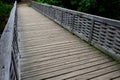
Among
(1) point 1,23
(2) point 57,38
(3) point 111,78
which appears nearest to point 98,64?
(3) point 111,78

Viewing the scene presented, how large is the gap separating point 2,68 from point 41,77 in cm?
186

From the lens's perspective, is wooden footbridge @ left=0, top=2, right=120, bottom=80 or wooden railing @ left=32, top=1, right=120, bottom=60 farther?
wooden railing @ left=32, top=1, right=120, bottom=60

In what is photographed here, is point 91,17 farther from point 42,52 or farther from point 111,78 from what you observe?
point 111,78

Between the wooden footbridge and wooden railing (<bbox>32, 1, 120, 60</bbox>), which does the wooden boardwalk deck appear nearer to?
the wooden footbridge

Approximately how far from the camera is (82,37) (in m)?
5.22

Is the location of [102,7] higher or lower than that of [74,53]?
higher

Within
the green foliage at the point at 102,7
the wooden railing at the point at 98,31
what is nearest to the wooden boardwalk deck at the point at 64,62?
the wooden railing at the point at 98,31

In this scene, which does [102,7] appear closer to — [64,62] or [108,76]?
[64,62]

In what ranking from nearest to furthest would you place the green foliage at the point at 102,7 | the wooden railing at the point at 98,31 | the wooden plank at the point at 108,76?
the wooden plank at the point at 108,76
the wooden railing at the point at 98,31
the green foliage at the point at 102,7

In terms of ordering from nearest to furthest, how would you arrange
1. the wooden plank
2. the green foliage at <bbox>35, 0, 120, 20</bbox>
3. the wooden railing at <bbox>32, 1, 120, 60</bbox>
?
the wooden plank
the wooden railing at <bbox>32, 1, 120, 60</bbox>
the green foliage at <bbox>35, 0, 120, 20</bbox>

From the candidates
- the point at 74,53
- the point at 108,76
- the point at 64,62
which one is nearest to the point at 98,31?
the point at 74,53

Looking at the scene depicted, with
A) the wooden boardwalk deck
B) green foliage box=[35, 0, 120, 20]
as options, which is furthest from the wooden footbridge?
green foliage box=[35, 0, 120, 20]

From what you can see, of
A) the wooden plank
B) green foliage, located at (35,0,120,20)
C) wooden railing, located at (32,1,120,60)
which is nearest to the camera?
the wooden plank

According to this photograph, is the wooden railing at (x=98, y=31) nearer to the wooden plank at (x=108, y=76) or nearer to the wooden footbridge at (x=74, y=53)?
the wooden footbridge at (x=74, y=53)
